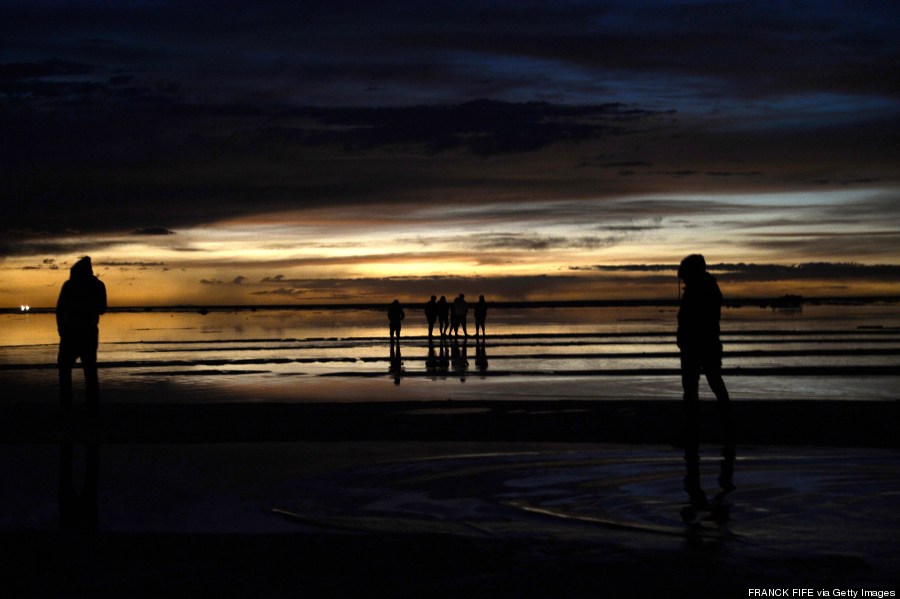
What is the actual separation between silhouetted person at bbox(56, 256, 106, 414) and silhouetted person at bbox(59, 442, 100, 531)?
291 centimetres

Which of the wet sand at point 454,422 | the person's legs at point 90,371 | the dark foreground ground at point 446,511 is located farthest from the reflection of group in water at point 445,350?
the dark foreground ground at point 446,511

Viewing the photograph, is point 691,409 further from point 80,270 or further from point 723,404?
point 80,270

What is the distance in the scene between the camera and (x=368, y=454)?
10.6 m

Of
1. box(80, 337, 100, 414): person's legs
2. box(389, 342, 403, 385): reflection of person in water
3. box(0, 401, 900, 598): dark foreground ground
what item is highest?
box(80, 337, 100, 414): person's legs

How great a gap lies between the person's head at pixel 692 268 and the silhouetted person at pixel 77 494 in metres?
6.84

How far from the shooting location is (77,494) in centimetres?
846

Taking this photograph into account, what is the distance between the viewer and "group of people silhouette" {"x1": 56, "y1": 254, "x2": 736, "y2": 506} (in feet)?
34.0

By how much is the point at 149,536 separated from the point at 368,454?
4.06 metres

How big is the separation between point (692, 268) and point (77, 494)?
7106 mm

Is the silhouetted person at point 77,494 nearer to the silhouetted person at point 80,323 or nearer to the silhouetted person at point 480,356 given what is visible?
the silhouetted person at point 80,323

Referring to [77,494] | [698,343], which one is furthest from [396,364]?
[77,494]

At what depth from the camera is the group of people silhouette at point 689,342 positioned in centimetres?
1038

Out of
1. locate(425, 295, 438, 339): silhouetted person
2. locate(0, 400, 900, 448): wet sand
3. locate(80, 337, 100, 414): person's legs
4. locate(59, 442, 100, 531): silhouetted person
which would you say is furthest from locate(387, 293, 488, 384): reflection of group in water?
locate(59, 442, 100, 531): silhouetted person

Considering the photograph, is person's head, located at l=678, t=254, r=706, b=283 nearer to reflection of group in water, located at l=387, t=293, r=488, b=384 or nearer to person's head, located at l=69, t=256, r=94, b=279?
person's head, located at l=69, t=256, r=94, b=279
